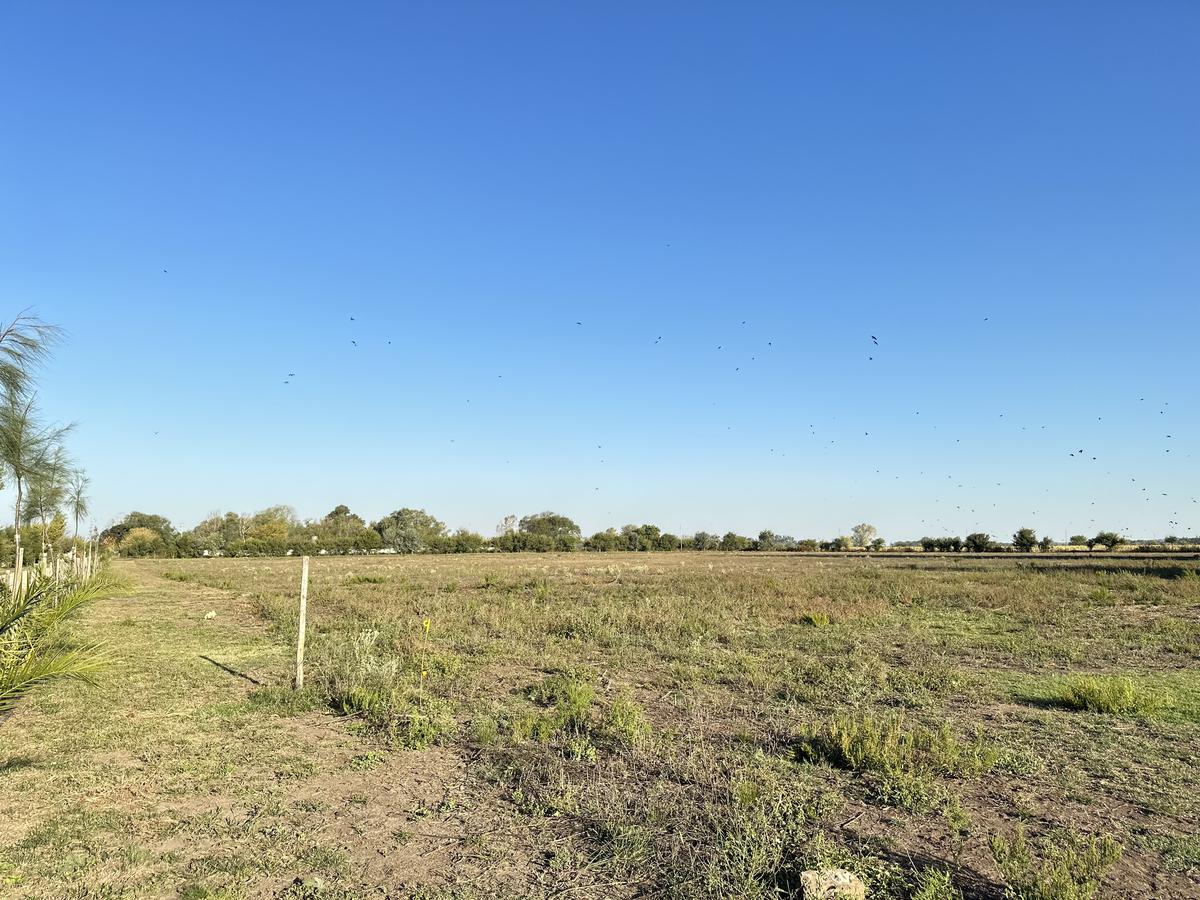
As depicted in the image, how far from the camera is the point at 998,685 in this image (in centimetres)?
1088

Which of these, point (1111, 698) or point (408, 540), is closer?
point (1111, 698)

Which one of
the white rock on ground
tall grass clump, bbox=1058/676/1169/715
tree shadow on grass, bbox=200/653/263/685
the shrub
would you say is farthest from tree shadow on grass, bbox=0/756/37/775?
tall grass clump, bbox=1058/676/1169/715

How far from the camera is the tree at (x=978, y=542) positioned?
90.4 metres

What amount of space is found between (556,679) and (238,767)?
494 cm

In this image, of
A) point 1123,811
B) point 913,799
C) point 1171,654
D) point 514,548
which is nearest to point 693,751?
point 913,799

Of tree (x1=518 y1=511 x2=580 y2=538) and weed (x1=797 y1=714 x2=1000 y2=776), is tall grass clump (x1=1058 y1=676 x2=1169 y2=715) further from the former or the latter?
tree (x1=518 y1=511 x2=580 y2=538)

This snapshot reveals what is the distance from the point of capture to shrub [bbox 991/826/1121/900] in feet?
13.4

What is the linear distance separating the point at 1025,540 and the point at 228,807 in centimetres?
10551

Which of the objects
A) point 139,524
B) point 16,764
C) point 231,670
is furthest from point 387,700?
point 139,524

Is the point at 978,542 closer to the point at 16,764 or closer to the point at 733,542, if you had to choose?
the point at 733,542

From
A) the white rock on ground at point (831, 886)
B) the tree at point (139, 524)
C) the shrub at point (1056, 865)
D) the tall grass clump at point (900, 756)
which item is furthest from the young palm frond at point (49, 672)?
the tree at point (139, 524)

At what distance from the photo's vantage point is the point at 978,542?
90812mm

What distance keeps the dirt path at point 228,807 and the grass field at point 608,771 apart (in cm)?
3

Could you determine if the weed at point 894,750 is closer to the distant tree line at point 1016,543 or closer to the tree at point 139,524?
the distant tree line at point 1016,543
